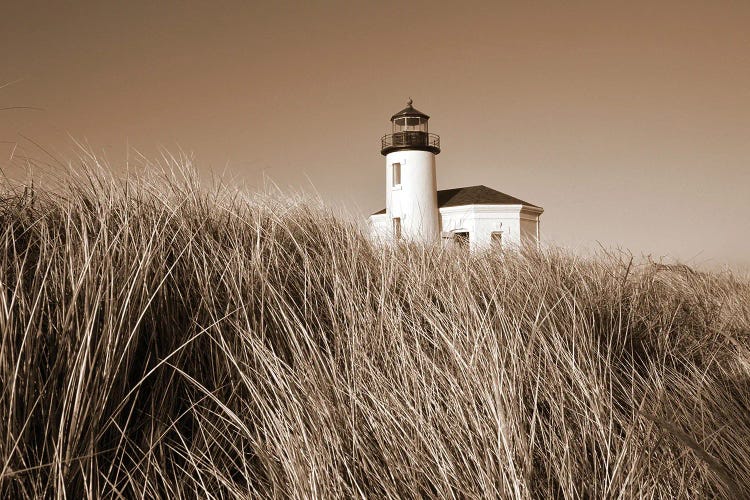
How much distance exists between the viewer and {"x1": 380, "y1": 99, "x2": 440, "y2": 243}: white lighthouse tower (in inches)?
814

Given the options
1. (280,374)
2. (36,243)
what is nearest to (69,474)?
(280,374)

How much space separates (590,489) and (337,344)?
80cm

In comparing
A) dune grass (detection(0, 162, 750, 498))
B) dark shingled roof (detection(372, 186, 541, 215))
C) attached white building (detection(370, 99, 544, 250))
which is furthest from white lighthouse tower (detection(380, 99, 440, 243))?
dune grass (detection(0, 162, 750, 498))

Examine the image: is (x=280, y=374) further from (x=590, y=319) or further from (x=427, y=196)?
(x=427, y=196)

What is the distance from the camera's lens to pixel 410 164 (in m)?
20.7

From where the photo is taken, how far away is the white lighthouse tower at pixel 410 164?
814 inches

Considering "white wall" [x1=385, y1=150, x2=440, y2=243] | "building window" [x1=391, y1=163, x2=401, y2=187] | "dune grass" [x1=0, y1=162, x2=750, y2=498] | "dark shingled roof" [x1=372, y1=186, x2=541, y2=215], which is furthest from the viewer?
"dark shingled roof" [x1=372, y1=186, x2=541, y2=215]

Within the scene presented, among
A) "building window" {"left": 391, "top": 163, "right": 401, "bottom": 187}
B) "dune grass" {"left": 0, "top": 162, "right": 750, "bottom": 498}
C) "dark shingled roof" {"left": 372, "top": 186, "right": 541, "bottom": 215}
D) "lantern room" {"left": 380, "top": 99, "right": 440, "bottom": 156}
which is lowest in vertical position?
"dune grass" {"left": 0, "top": 162, "right": 750, "bottom": 498}

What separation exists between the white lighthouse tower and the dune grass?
18351 mm

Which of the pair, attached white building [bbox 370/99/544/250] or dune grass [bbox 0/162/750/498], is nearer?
dune grass [bbox 0/162/750/498]

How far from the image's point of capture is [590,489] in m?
1.05

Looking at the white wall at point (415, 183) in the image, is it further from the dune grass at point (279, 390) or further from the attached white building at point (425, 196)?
the dune grass at point (279, 390)

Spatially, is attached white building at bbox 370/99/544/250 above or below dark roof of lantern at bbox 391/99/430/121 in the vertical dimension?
below

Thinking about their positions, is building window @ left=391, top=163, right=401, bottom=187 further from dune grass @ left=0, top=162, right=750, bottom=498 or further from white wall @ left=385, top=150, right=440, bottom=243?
dune grass @ left=0, top=162, right=750, bottom=498
